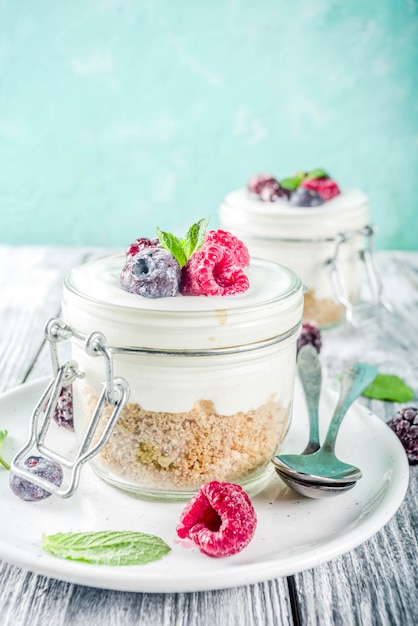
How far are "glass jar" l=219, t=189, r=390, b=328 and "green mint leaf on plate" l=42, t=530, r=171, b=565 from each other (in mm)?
1017

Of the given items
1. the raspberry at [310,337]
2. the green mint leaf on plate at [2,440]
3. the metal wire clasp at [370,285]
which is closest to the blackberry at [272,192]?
the metal wire clasp at [370,285]

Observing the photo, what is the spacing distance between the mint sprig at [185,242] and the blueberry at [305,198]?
853mm

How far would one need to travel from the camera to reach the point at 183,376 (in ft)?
3.01

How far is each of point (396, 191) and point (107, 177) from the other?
3.82 feet

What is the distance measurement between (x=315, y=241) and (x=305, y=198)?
110mm

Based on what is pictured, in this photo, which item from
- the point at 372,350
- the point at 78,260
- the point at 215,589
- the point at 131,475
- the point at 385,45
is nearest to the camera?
the point at 215,589

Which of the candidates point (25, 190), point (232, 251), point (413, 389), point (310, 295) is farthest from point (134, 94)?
point (232, 251)

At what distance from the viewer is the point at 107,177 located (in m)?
3.13

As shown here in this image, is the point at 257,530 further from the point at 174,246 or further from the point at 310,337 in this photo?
the point at 310,337

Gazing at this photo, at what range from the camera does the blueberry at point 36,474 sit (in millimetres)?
963

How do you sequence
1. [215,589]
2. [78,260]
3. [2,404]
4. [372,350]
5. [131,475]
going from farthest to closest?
[78,260] < [372,350] < [2,404] < [131,475] < [215,589]

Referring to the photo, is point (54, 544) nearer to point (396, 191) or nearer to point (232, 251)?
point (232, 251)

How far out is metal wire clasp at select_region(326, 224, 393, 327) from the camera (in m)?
1.79

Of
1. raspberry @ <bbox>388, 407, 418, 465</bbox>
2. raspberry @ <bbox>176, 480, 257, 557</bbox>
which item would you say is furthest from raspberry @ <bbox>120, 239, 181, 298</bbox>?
raspberry @ <bbox>388, 407, 418, 465</bbox>
